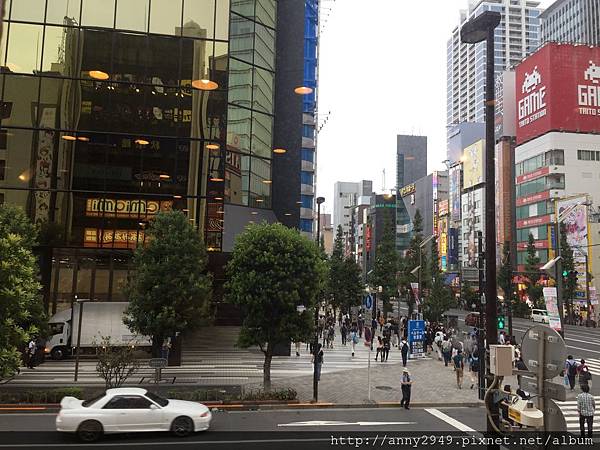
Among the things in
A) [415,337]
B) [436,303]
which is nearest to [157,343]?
[415,337]

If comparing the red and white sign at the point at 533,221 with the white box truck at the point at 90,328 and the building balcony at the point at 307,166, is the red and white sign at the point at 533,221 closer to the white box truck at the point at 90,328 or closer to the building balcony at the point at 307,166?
the building balcony at the point at 307,166

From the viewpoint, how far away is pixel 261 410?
663 inches

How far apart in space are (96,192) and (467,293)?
60793mm

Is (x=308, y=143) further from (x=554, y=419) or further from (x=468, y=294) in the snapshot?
(x=554, y=419)

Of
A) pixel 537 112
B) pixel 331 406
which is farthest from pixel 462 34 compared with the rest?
pixel 537 112

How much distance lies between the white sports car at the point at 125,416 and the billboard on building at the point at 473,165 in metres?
81.6

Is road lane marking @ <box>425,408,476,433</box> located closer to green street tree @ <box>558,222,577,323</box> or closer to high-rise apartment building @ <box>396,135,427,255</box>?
green street tree @ <box>558,222,577,323</box>

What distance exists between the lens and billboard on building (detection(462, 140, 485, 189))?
86.3 m

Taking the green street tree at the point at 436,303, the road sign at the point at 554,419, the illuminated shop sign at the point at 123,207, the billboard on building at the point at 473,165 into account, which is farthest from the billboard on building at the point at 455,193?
the road sign at the point at 554,419

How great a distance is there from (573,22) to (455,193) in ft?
249

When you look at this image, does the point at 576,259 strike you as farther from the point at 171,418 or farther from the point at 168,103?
the point at 171,418

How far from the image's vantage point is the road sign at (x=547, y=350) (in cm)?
528

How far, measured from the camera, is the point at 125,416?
1281cm

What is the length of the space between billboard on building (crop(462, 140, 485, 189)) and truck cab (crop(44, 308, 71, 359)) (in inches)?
2975
